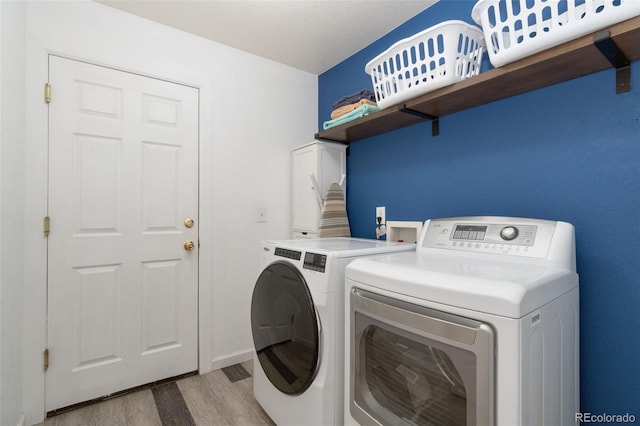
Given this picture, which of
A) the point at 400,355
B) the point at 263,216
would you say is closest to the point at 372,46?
the point at 263,216

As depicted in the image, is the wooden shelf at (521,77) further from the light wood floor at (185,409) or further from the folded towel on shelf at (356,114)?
the light wood floor at (185,409)

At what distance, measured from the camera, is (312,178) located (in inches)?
87.7

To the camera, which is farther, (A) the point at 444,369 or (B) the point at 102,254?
(B) the point at 102,254

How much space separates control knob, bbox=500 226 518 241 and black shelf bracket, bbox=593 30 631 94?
2.13 feet

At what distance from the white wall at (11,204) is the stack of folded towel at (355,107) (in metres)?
1.59

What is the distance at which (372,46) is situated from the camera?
2.20 m

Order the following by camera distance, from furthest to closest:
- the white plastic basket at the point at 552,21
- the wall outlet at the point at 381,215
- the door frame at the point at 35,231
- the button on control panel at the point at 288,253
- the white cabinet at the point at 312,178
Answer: the white cabinet at the point at 312,178, the wall outlet at the point at 381,215, the door frame at the point at 35,231, the button on control panel at the point at 288,253, the white plastic basket at the point at 552,21

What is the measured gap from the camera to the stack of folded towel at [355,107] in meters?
1.82

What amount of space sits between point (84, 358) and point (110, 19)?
6.56ft

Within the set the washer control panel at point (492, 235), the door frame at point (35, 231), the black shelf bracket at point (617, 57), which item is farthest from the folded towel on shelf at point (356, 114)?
the door frame at point (35, 231)

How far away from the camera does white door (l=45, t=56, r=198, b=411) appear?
1.70m

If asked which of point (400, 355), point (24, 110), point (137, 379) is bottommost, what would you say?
point (137, 379)

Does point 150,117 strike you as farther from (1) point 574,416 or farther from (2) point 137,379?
(1) point 574,416

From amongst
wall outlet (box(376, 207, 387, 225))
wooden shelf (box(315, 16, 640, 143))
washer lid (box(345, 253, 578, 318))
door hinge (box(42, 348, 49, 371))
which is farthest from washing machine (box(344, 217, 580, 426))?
door hinge (box(42, 348, 49, 371))
